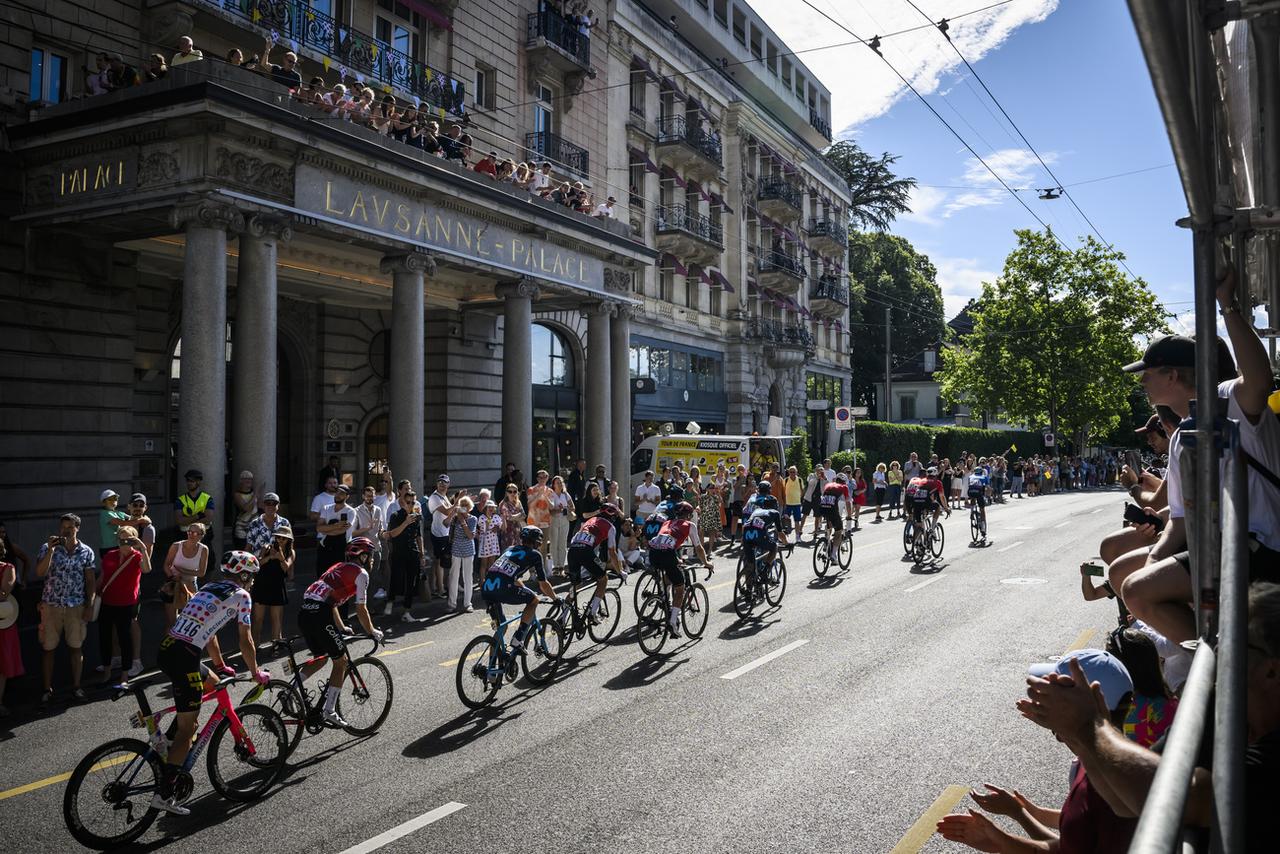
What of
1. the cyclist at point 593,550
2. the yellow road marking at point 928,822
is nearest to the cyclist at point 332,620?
the cyclist at point 593,550

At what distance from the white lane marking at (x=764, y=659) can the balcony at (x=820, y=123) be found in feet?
159

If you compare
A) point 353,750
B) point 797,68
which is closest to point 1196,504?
point 353,750

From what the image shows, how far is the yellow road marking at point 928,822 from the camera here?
18.6 feet

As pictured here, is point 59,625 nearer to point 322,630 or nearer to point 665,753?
point 322,630

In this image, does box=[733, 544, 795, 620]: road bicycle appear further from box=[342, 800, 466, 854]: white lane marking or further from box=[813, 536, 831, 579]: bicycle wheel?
box=[342, 800, 466, 854]: white lane marking

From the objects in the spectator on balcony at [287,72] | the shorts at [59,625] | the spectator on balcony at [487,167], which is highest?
the spectator on balcony at [287,72]

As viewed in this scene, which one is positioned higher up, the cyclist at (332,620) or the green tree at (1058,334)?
the green tree at (1058,334)

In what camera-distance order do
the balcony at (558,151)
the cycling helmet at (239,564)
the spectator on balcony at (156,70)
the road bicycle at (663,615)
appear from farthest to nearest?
the balcony at (558,151) → the spectator on balcony at (156,70) → the road bicycle at (663,615) → the cycling helmet at (239,564)

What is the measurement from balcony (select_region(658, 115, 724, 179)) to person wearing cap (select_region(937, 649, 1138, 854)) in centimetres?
3559

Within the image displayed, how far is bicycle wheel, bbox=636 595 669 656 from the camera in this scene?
37.0 feet

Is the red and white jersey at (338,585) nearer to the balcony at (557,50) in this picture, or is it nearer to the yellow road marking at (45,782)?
the yellow road marking at (45,782)

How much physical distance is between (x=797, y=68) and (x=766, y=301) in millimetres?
16988

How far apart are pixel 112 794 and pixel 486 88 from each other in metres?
24.5

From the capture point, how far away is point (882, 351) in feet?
231
